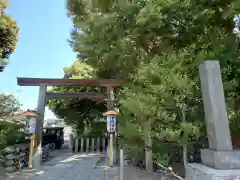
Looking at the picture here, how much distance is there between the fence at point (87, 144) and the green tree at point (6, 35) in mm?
5540

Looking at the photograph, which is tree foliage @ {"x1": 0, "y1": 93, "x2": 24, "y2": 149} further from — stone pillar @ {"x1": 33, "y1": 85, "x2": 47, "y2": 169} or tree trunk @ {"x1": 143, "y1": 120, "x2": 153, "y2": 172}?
tree trunk @ {"x1": 143, "y1": 120, "x2": 153, "y2": 172}

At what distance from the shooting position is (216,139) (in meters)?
3.54

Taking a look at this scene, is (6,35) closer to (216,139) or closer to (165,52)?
(165,52)

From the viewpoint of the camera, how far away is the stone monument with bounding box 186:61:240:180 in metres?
3.28

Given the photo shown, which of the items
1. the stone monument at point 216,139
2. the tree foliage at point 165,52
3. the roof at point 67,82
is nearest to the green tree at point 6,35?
the roof at point 67,82

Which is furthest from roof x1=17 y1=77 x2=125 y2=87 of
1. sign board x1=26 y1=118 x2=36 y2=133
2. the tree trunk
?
the tree trunk

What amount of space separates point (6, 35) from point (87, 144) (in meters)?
7.27

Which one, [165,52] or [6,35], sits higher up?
[6,35]

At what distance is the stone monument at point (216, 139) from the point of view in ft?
10.8

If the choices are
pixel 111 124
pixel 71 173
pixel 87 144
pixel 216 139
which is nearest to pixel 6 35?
pixel 87 144

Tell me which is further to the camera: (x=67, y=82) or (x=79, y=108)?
(x=79, y=108)

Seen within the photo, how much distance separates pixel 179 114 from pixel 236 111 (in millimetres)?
1435

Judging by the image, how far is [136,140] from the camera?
6.53m

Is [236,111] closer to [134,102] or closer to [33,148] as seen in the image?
[134,102]
